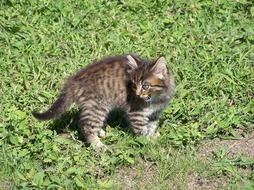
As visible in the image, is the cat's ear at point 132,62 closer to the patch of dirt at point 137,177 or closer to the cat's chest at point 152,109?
the cat's chest at point 152,109

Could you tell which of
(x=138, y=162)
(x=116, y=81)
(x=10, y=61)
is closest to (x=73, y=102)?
(x=116, y=81)

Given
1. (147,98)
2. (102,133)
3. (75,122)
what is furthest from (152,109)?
(75,122)

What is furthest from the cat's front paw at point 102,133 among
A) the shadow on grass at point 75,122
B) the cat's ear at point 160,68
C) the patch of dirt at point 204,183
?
the patch of dirt at point 204,183

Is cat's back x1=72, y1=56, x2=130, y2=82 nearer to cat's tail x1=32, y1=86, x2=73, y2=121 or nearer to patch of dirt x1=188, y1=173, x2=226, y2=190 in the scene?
cat's tail x1=32, y1=86, x2=73, y2=121

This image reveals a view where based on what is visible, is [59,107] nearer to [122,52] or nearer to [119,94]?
[119,94]

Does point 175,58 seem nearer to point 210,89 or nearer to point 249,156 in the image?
point 210,89

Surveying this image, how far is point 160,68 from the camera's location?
7.37 meters

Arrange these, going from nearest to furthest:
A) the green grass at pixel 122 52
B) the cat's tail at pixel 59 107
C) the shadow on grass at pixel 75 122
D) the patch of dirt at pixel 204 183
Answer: the patch of dirt at pixel 204 183, the green grass at pixel 122 52, the cat's tail at pixel 59 107, the shadow on grass at pixel 75 122

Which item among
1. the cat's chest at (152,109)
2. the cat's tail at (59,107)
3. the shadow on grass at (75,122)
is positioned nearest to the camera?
the cat's tail at (59,107)

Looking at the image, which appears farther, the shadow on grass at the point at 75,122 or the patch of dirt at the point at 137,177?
the shadow on grass at the point at 75,122

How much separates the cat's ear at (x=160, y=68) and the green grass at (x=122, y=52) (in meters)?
0.67

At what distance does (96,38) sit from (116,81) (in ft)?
6.34

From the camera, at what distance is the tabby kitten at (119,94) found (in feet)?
24.2

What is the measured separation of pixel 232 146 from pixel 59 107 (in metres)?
1.97
